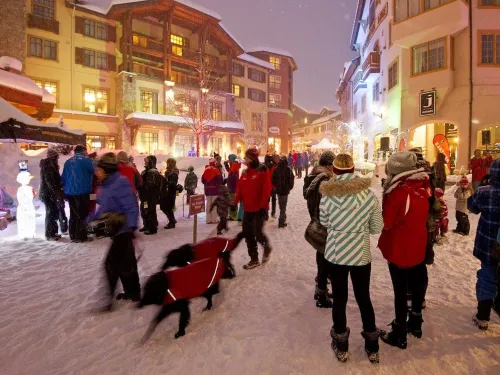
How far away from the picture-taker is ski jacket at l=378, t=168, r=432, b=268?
309cm

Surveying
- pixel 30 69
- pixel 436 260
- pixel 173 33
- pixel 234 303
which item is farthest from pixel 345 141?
pixel 234 303

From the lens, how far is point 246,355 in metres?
3.22

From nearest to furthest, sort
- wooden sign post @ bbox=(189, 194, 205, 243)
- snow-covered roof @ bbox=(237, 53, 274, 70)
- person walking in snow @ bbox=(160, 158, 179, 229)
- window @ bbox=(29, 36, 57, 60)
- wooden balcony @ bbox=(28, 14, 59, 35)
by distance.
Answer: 1. wooden sign post @ bbox=(189, 194, 205, 243)
2. person walking in snow @ bbox=(160, 158, 179, 229)
3. wooden balcony @ bbox=(28, 14, 59, 35)
4. window @ bbox=(29, 36, 57, 60)
5. snow-covered roof @ bbox=(237, 53, 274, 70)

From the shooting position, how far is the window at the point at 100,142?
2758 cm

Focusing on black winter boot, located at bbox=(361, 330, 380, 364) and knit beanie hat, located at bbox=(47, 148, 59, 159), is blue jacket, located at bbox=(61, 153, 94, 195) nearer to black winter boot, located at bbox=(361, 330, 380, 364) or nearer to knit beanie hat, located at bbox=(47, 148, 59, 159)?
knit beanie hat, located at bbox=(47, 148, 59, 159)

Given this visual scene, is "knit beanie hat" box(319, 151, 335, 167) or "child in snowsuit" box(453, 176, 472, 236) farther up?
"knit beanie hat" box(319, 151, 335, 167)

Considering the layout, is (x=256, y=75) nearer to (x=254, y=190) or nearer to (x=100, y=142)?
(x=100, y=142)

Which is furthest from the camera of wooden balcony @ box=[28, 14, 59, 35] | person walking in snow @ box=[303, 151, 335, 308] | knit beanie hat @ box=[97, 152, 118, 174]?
wooden balcony @ box=[28, 14, 59, 35]

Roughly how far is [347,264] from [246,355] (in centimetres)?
133

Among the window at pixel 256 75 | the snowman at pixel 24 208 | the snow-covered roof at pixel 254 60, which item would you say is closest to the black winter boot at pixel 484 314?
the snowman at pixel 24 208

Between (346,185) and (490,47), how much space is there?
20.1 metres

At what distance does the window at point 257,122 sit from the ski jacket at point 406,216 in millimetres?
37547

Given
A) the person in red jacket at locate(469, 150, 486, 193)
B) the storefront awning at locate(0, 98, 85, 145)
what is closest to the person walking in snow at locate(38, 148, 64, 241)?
the storefront awning at locate(0, 98, 85, 145)

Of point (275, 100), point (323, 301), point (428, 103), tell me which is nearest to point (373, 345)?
point (323, 301)
